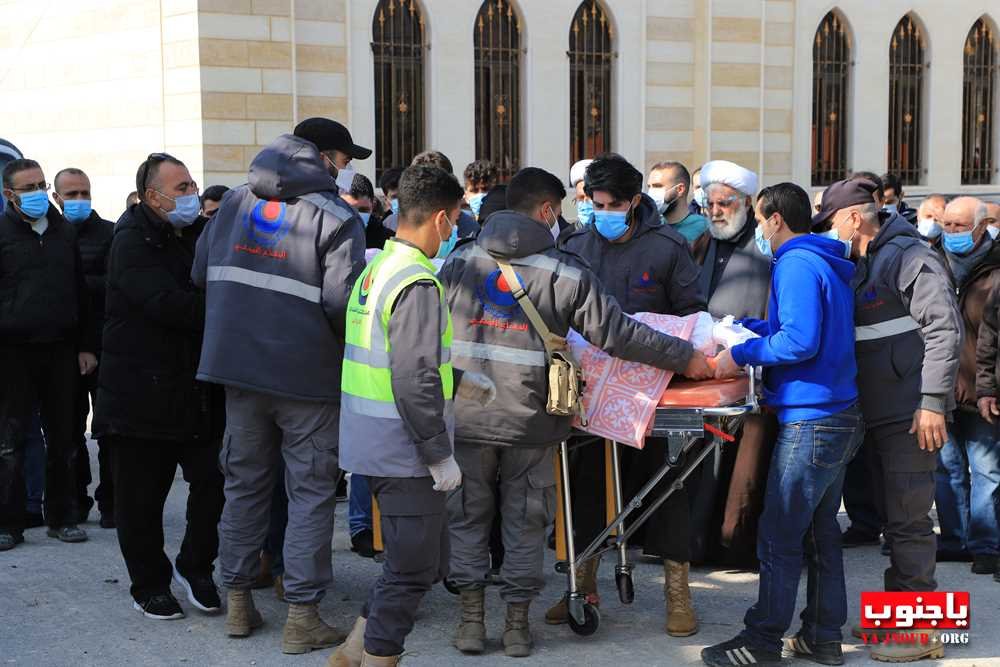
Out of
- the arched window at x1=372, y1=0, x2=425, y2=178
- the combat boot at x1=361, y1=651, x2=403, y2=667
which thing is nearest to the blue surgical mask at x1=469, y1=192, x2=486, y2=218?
the combat boot at x1=361, y1=651, x2=403, y2=667

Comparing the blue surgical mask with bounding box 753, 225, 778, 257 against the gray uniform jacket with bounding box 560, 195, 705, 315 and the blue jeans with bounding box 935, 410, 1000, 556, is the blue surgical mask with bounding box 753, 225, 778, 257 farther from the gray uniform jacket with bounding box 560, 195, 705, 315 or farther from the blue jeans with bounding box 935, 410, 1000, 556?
the blue jeans with bounding box 935, 410, 1000, 556

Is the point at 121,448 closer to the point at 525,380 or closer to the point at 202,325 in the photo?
the point at 202,325

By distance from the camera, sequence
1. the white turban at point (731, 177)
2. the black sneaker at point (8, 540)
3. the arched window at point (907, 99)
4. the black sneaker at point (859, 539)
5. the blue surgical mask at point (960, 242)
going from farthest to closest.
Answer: the arched window at point (907, 99) → the black sneaker at point (859, 539) → the black sneaker at point (8, 540) → the blue surgical mask at point (960, 242) → the white turban at point (731, 177)

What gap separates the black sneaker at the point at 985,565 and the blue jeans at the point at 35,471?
5132 millimetres

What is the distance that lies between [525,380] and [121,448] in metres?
1.91

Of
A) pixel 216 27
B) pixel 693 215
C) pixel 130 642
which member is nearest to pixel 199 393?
pixel 130 642

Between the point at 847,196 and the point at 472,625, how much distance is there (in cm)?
238

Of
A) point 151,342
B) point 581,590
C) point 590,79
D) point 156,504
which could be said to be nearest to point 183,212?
point 151,342

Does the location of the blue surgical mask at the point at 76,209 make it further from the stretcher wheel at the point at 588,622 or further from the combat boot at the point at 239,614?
the stretcher wheel at the point at 588,622

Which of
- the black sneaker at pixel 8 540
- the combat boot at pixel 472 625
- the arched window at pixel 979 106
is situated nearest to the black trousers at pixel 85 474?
the black sneaker at pixel 8 540

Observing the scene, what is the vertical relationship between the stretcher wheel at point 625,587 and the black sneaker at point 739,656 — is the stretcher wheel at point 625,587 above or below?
above

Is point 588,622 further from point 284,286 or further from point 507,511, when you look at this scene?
point 284,286

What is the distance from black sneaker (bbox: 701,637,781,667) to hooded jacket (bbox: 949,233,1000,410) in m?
2.24

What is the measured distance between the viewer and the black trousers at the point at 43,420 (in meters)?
7.09
